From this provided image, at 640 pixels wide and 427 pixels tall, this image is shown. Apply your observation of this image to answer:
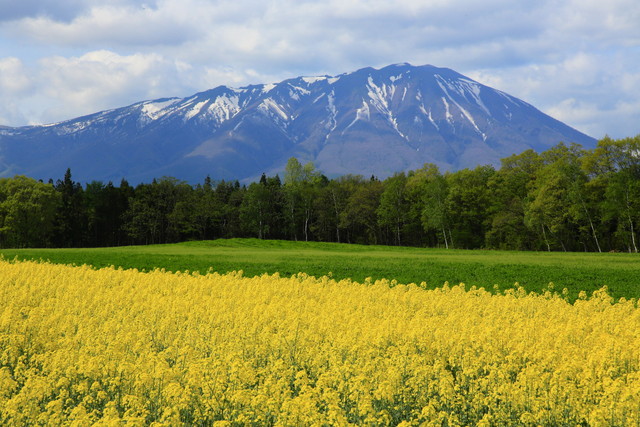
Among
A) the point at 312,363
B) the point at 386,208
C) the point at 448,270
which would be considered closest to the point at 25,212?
the point at 386,208

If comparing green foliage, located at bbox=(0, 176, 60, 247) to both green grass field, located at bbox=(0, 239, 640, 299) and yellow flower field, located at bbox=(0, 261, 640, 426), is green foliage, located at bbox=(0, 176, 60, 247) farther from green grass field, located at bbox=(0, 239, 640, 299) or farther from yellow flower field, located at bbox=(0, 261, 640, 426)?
yellow flower field, located at bbox=(0, 261, 640, 426)

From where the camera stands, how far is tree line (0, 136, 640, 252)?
2579 inches

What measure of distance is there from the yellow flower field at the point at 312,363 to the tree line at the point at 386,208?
2072 inches

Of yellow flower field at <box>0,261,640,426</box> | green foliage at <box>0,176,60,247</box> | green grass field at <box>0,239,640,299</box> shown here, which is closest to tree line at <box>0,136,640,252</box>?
green foliage at <box>0,176,60,247</box>

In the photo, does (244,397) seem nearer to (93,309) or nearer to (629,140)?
(93,309)

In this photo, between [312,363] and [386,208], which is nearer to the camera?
[312,363]

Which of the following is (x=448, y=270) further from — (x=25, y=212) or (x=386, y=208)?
(x=25, y=212)

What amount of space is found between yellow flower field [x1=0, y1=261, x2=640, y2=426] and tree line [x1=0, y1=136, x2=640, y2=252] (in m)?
52.6

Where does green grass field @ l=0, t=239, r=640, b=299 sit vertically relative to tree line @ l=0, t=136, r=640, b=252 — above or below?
below

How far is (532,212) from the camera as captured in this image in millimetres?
67500

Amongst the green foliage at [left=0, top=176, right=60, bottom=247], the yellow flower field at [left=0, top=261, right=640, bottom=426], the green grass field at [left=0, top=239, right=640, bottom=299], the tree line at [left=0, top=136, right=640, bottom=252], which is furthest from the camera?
the green foliage at [left=0, top=176, right=60, bottom=247]

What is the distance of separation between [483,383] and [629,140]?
6347 cm

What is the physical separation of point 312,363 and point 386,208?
8226 cm

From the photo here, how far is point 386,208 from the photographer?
91500 mm
